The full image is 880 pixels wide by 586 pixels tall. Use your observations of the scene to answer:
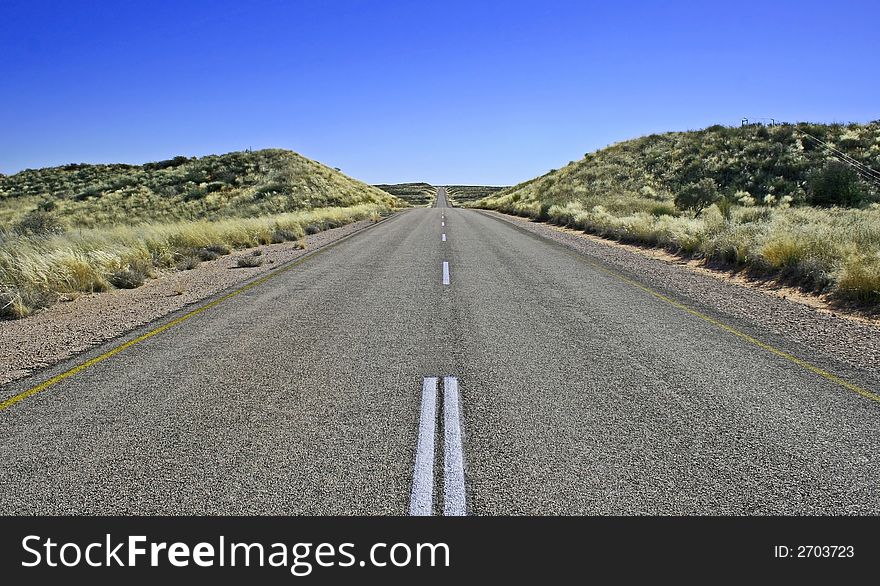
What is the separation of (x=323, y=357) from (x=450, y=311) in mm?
2749

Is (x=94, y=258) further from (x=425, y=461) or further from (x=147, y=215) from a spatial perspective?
(x=147, y=215)

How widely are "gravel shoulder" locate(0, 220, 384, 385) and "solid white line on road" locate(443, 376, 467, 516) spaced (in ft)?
14.4

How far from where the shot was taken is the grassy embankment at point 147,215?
1054cm

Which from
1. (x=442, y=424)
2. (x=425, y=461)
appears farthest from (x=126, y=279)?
(x=425, y=461)

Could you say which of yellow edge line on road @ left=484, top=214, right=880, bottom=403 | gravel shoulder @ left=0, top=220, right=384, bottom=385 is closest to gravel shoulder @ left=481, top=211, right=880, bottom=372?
yellow edge line on road @ left=484, top=214, right=880, bottom=403

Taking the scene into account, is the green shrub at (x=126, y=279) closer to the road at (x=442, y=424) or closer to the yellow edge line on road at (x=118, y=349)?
the yellow edge line on road at (x=118, y=349)

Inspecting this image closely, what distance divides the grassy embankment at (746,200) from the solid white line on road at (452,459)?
814 centimetres

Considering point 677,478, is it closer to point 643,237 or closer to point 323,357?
point 323,357

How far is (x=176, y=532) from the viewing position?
2887mm

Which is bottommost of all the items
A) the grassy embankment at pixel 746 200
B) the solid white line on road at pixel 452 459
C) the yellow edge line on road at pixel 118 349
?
the solid white line on road at pixel 452 459

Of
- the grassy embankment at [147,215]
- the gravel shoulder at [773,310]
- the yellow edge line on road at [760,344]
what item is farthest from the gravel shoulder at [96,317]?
the gravel shoulder at [773,310]

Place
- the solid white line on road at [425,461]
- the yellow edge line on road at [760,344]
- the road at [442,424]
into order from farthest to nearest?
the yellow edge line on road at [760,344], the road at [442,424], the solid white line on road at [425,461]

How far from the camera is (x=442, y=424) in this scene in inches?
164

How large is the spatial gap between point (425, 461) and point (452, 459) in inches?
7.2
